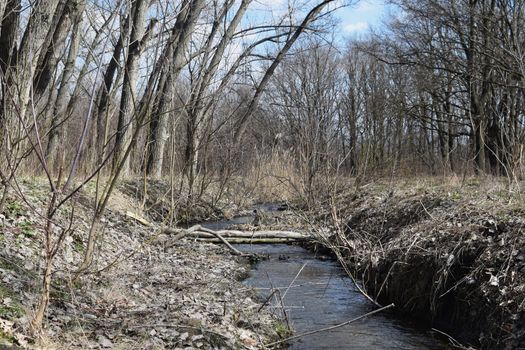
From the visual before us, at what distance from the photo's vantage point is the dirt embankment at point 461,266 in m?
4.92

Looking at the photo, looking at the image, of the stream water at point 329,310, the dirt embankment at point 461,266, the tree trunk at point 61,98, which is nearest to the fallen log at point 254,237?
the stream water at point 329,310

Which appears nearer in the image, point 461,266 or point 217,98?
point 461,266

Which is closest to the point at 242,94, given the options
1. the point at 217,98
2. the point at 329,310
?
the point at 217,98

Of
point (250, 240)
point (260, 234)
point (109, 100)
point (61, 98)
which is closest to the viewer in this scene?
point (109, 100)

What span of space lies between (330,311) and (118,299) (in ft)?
9.20

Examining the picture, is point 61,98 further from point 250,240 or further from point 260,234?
point 250,240

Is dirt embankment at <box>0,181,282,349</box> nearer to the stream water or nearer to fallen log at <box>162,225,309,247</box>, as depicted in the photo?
the stream water

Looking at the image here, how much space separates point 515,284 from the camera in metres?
4.89

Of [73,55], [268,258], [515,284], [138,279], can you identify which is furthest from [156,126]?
[515,284]

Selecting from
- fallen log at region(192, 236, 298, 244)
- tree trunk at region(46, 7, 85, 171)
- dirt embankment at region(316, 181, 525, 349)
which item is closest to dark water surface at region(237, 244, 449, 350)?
dirt embankment at region(316, 181, 525, 349)

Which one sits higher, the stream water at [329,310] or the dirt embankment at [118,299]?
the dirt embankment at [118,299]

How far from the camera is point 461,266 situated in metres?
5.86

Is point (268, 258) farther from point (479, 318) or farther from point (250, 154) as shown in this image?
point (250, 154)

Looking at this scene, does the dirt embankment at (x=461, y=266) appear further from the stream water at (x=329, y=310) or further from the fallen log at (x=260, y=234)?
the fallen log at (x=260, y=234)
